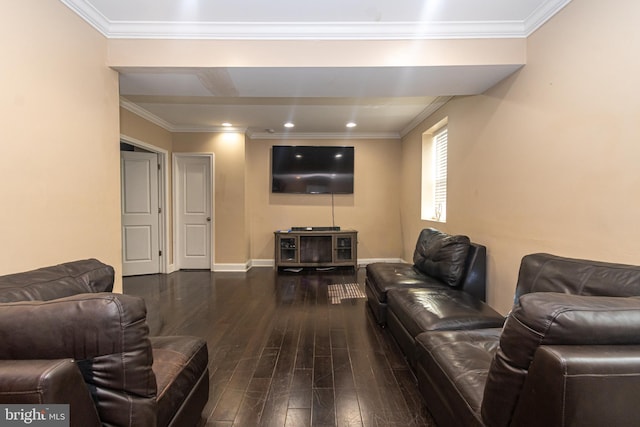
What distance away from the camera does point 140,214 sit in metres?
4.88

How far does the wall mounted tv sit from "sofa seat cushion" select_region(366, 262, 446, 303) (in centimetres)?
242

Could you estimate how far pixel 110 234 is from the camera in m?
2.43

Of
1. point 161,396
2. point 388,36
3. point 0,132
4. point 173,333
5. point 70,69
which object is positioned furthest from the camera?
point 173,333

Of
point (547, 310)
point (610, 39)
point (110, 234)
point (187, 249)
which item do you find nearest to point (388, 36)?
point (610, 39)

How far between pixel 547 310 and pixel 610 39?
1766mm

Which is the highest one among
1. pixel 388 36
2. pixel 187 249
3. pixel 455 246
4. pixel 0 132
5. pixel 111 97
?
pixel 388 36

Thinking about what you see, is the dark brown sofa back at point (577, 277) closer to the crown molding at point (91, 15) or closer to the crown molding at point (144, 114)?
the crown molding at point (91, 15)

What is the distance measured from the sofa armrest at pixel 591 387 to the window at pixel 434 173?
133 inches

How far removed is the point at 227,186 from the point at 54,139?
10.7 feet

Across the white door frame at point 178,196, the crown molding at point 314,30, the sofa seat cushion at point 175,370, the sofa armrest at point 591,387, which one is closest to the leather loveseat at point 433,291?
A: the sofa armrest at point 591,387

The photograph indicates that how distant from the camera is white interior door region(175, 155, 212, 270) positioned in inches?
205

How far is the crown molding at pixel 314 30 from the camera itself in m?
2.30

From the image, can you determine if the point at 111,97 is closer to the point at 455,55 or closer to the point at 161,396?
the point at 161,396

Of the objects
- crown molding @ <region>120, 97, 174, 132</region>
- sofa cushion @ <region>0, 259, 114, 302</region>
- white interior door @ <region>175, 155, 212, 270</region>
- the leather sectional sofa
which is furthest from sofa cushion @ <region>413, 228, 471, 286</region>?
crown molding @ <region>120, 97, 174, 132</region>
